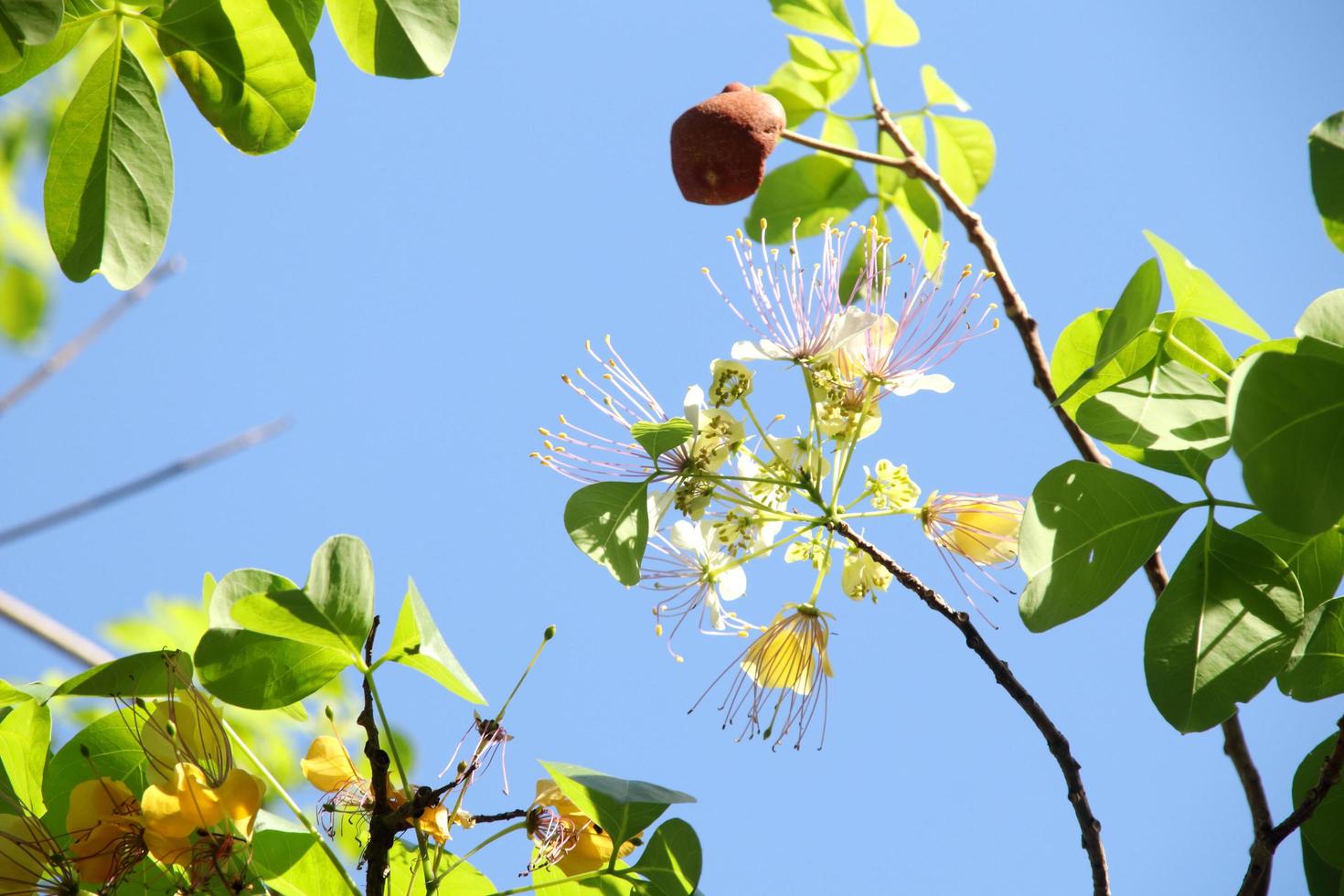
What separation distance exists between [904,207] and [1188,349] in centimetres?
79

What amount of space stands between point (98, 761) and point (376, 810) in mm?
295

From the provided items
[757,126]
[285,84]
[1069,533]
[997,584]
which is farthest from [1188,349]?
[285,84]

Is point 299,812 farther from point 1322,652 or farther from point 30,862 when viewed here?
point 1322,652

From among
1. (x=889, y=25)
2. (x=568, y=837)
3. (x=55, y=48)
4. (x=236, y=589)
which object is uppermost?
(x=889, y=25)

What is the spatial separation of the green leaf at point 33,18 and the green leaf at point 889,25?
3.65ft

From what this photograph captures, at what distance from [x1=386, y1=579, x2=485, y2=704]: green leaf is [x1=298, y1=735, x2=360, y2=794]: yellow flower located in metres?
0.24

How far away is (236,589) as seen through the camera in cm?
81

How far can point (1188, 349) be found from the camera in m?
0.87

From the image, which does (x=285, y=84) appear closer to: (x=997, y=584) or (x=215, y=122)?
(x=215, y=122)

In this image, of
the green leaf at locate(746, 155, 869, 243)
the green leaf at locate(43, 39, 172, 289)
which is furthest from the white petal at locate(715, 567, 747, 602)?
the green leaf at locate(43, 39, 172, 289)

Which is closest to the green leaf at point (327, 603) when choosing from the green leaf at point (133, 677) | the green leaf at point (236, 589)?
the green leaf at point (236, 589)

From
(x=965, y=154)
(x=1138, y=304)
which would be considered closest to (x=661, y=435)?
(x=1138, y=304)

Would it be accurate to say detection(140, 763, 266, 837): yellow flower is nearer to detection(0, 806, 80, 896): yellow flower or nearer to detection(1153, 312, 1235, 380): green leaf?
detection(0, 806, 80, 896): yellow flower

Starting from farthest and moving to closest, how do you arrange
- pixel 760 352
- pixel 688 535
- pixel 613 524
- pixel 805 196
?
pixel 805 196 → pixel 688 535 → pixel 760 352 → pixel 613 524
